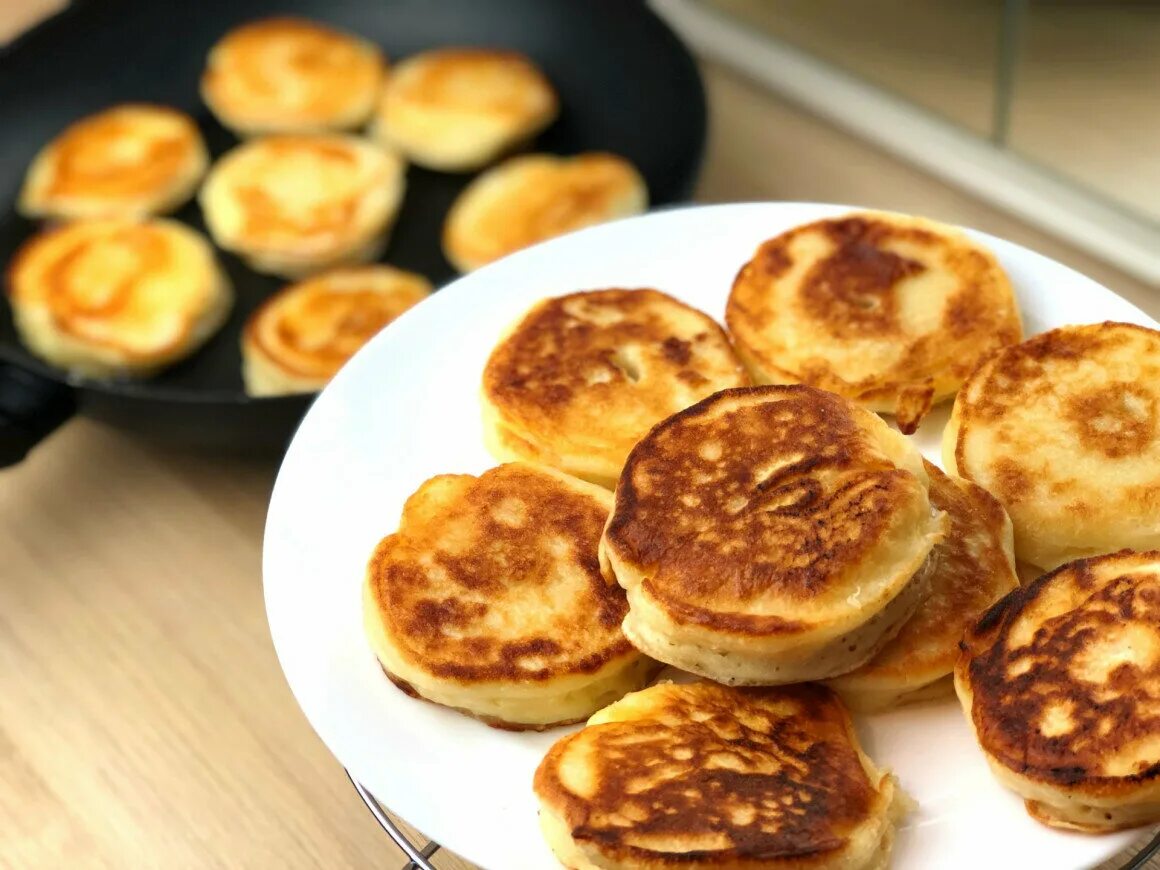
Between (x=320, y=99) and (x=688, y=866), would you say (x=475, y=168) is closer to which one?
(x=320, y=99)

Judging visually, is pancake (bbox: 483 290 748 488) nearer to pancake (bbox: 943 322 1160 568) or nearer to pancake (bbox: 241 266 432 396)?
pancake (bbox: 943 322 1160 568)

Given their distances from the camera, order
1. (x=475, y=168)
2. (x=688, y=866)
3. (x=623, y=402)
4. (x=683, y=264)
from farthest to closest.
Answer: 1. (x=475, y=168)
2. (x=683, y=264)
3. (x=623, y=402)
4. (x=688, y=866)

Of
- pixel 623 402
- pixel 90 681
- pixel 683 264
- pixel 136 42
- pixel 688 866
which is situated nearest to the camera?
pixel 688 866

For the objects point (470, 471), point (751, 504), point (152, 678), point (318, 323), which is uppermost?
point (751, 504)

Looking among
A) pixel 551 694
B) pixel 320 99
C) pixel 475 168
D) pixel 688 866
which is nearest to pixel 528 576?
pixel 551 694

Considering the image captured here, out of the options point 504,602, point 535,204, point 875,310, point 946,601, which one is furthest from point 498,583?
point 535,204

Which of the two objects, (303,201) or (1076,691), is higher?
(1076,691)

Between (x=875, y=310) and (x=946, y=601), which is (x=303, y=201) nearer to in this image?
(x=875, y=310)

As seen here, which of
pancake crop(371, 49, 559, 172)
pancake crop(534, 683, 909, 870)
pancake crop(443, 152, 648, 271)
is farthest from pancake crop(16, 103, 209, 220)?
pancake crop(534, 683, 909, 870)
